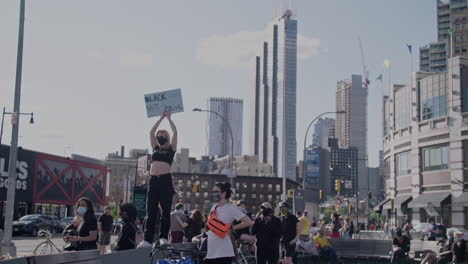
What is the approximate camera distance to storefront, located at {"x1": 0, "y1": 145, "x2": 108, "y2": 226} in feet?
169

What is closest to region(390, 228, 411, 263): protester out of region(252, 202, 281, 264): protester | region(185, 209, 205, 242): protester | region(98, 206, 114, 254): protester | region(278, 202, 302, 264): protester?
region(185, 209, 205, 242): protester

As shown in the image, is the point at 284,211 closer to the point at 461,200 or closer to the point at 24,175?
the point at 461,200

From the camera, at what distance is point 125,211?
10.0 m

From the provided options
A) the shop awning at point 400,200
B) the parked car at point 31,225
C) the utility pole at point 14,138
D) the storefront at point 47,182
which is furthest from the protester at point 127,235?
the shop awning at point 400,200

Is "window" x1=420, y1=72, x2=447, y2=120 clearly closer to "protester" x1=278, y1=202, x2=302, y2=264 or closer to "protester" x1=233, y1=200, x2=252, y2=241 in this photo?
"protester" x1=233, y1=200, x2=252, y2=241

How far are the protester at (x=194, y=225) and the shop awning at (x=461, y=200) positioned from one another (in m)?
34.9

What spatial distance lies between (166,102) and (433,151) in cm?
4443

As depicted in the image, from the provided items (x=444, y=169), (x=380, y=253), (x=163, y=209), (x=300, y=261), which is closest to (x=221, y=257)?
(x=163, y=209)

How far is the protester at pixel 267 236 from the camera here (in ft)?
37.8

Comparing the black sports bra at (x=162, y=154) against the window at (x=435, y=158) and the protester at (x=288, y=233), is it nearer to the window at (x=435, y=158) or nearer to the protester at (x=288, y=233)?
the protester at (x=288, y=233)

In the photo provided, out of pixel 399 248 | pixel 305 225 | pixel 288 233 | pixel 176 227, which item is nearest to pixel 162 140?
pixel 288 233

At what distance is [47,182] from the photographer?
57.0 m

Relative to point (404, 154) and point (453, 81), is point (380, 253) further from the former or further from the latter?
point (404, 154)

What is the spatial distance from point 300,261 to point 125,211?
39.8ft
